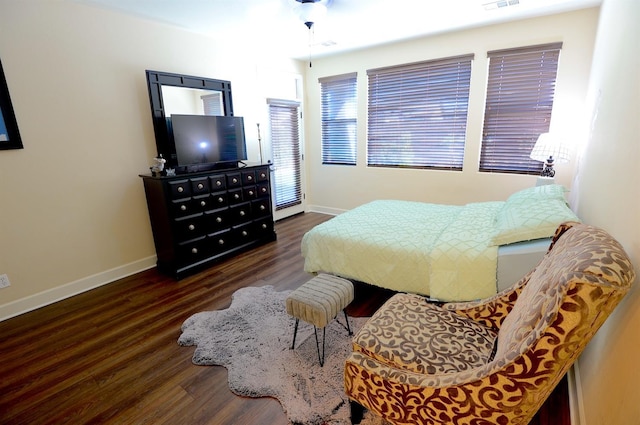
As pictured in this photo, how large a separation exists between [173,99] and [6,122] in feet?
4.64

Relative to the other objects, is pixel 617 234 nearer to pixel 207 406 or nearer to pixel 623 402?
pixel 623 402


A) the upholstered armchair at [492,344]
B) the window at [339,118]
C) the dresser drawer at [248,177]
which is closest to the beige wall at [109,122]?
the upholstered armchair at [492,344]

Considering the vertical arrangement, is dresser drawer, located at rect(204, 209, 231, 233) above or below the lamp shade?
below

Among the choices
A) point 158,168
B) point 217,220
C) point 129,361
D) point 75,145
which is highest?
point 75,145

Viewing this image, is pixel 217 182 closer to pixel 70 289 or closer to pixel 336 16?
pixel 70 289

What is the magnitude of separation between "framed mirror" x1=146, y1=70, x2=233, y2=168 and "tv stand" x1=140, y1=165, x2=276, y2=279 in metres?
0.50

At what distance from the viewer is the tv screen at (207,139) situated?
10.6 ft

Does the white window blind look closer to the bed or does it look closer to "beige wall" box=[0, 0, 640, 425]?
"beige wall" box=[0, 0, 640, 425]

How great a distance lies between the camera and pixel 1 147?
7.91 feet

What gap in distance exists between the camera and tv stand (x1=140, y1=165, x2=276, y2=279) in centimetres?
308

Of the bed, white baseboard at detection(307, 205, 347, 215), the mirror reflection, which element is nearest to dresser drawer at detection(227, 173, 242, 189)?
the mirror reflection

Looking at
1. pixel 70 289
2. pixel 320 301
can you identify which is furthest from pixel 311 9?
pixel 70 289

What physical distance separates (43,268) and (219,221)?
162 cm

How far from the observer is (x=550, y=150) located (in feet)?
9.93
